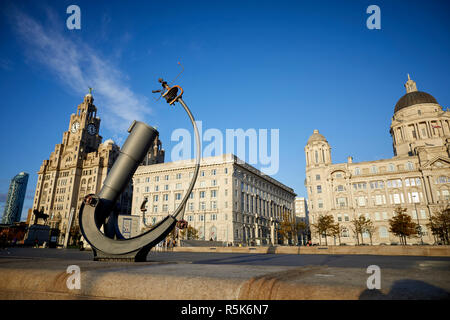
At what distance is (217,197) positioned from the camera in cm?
6681

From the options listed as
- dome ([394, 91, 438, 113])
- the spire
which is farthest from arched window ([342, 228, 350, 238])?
the spire

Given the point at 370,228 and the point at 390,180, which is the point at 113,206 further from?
the point at 390,180

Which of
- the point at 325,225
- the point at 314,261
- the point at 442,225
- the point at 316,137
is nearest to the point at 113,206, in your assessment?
the point at 314,261

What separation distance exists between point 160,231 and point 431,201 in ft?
220

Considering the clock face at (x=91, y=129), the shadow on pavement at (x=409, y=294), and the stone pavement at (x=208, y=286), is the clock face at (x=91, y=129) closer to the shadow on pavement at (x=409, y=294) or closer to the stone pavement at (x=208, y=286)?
the stone pavement at (x=208, y=286)

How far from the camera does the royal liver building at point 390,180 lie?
187 ft

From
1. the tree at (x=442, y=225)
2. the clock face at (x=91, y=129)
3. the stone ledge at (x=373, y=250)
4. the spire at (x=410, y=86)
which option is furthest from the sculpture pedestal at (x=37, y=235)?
the spire at (x=410, y=86)

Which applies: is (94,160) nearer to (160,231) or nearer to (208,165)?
(208,165)

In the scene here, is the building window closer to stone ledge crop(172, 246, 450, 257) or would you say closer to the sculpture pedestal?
stone ledge crop(172, 246, 450, 257)

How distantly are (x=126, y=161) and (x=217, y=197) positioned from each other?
59.6 metres

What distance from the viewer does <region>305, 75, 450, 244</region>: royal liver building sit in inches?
2240
